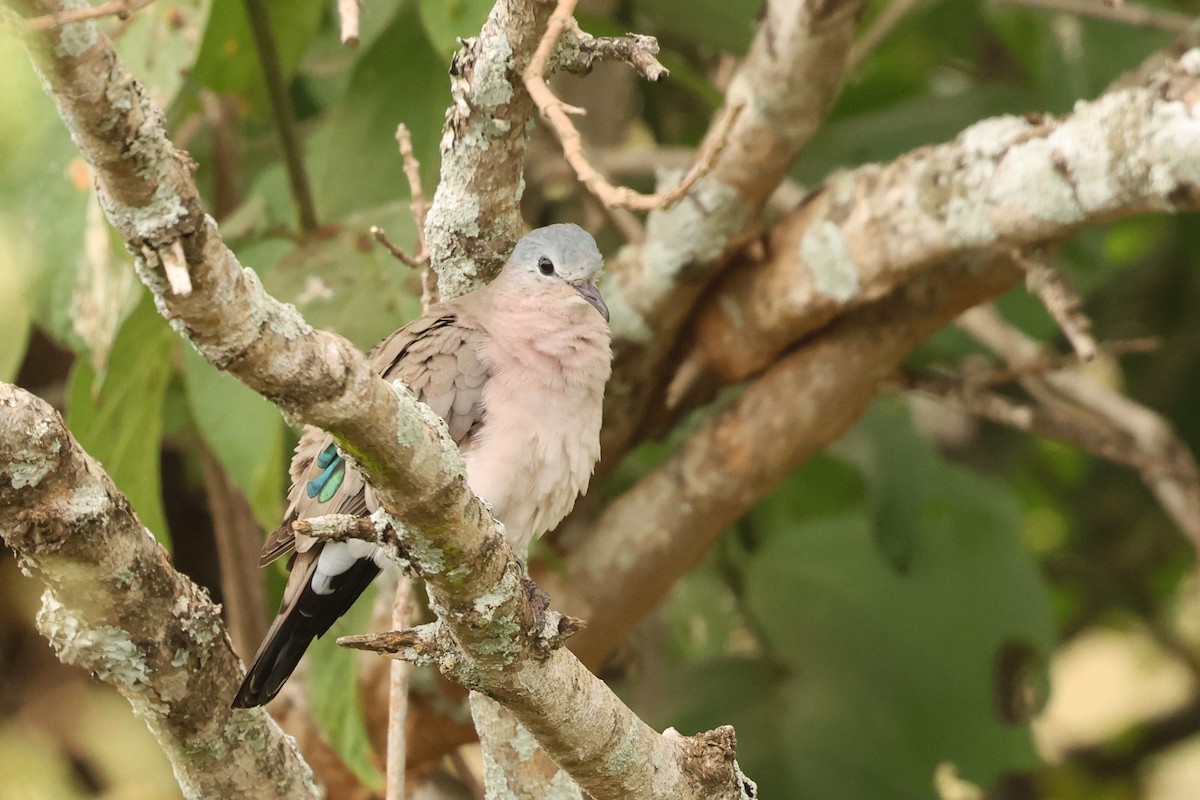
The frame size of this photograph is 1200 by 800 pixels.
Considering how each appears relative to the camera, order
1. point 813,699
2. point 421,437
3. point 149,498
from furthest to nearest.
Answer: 1. point 813,699
2. point 149,498
3. point 421,437

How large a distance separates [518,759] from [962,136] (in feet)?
4.50

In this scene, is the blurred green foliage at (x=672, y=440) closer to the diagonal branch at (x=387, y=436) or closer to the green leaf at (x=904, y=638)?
the green leaf at (x=904, y=638)

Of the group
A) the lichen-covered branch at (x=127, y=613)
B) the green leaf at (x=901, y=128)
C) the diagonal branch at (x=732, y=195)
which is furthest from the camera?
the green leaf at (x=901, y=128)

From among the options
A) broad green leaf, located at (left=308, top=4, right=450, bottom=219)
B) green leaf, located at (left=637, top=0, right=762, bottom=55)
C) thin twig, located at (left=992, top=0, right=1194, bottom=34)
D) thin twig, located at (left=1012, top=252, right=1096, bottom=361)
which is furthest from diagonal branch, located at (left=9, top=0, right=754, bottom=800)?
thin twig, located at (left=992, top=0, right=1194, bottom=34)

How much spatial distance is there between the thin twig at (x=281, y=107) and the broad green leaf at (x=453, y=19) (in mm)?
471

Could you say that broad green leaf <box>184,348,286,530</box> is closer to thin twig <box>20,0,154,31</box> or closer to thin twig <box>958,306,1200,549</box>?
thin twig <box>20,0,154,31</box>

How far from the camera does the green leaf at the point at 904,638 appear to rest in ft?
11.3

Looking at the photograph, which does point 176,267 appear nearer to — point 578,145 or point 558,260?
point 578,145

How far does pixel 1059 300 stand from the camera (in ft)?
7.67

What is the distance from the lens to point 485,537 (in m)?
1.63

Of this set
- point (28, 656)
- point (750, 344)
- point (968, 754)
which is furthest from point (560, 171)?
point (28, 656)

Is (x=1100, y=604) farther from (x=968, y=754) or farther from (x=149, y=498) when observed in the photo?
(x=149, y=498)

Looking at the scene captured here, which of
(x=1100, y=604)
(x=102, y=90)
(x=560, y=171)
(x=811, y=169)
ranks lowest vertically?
(x=102, y=90)

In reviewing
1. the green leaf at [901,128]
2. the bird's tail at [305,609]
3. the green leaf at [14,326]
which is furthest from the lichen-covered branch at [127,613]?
the green leaf at [901,128]
